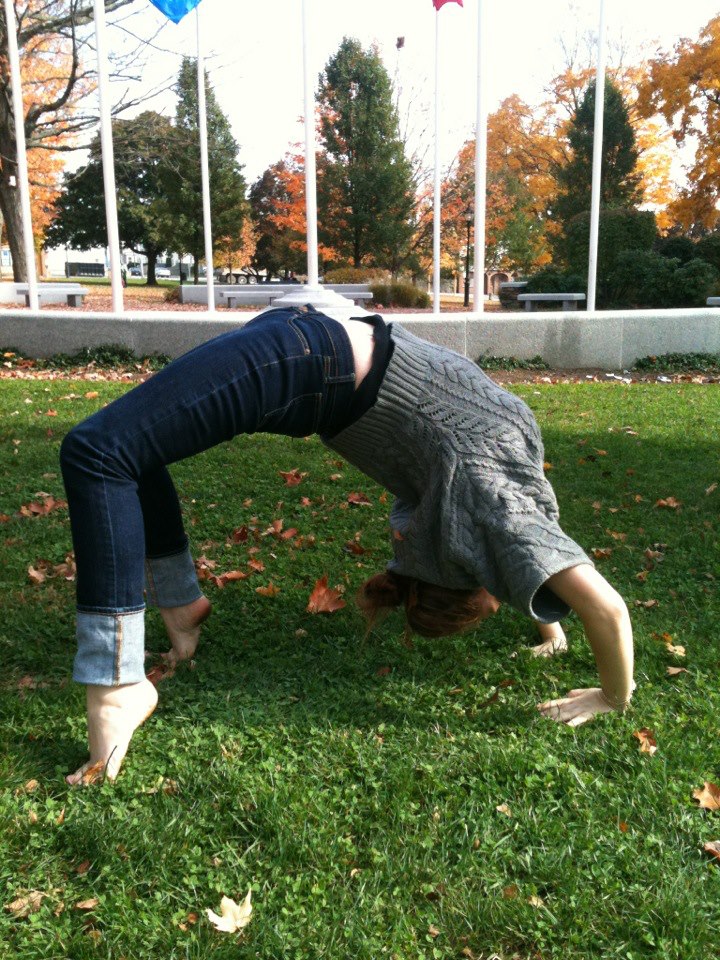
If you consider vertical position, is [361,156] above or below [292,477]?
above

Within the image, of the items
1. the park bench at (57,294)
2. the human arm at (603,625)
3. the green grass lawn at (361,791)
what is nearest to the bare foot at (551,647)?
the green grass lawn at (361,791)

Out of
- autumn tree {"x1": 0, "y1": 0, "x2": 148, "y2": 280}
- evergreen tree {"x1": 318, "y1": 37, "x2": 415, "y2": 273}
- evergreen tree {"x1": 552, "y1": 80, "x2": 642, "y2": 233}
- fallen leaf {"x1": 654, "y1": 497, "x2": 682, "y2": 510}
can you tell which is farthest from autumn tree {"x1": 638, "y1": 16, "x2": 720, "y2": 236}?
fallen leaf {"x1": 654, "y1": 497, "x2": 682, "y2": 510}

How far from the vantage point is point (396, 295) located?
25.3 m

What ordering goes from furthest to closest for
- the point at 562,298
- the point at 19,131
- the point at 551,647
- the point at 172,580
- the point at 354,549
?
the point at 562,298
the point at 19,131
the point at 354,549
the point at 551,647
the point at 172,580

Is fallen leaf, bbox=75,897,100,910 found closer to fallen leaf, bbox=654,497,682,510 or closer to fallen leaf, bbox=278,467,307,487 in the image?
fallen leaf, bbox=278,467,307,487

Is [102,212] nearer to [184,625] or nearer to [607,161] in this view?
[607,161]

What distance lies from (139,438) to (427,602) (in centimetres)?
111

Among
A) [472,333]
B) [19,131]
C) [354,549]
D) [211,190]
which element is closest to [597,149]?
[472,333]

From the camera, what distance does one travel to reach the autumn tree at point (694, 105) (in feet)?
87.4

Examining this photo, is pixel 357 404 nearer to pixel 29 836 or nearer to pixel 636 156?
pixel 29 836

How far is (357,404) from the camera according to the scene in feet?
8.95

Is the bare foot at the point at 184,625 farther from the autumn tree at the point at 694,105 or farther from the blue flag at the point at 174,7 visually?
the autumn tree at the point at 694,105

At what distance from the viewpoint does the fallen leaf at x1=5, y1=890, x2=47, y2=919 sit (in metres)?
2.07

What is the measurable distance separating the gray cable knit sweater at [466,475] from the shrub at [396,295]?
22939 mm
